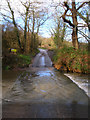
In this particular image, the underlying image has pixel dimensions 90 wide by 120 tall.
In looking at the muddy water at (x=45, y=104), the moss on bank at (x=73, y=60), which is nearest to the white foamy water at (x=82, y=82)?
the muddy water at (x=45, y=104)

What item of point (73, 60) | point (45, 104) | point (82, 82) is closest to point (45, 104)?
point (45, 104)

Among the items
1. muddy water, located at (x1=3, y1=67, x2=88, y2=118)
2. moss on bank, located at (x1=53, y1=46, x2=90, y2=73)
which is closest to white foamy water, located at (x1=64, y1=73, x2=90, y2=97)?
muddy water, located at (x1=3, y1=67, x2=88, y2=118)

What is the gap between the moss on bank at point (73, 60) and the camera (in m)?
10.8

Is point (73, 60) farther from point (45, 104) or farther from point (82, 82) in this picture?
point (45, 104)

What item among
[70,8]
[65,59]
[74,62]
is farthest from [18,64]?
[70,8]

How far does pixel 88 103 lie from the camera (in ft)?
15.8

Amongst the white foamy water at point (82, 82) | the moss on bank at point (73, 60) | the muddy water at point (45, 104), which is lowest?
the muddy water at point (45, 104)

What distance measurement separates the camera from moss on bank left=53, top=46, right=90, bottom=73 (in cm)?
1079

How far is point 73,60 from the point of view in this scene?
11641 mm

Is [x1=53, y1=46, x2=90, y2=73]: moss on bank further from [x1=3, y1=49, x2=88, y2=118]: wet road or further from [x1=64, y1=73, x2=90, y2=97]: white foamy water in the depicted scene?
[x1=3, y1=49, x2=88, y2=118]: wet road

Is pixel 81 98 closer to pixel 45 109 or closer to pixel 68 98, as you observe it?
pixel 68 98

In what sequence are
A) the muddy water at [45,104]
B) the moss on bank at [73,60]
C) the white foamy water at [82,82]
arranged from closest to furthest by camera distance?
1. the muddy water at [45,104]
2. the white foamy water at [82,82]
3. the moss on bank at [73,60]

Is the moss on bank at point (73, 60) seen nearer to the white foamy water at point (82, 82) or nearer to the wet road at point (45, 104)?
the white foamy water at point (82, 82)

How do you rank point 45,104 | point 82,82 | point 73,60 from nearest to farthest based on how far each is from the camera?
point 45,104 < point 82,82 < point 73,60
